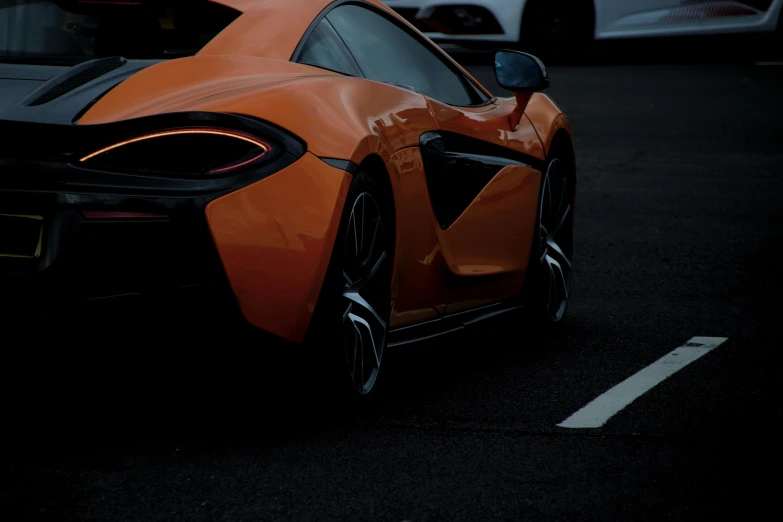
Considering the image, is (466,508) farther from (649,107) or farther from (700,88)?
(700,88)

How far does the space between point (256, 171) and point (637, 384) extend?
1829mm

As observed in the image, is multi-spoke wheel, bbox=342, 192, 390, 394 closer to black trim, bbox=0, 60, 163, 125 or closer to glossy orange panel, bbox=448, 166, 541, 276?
glossy orange panel, bbox=448, 166, 541, 276

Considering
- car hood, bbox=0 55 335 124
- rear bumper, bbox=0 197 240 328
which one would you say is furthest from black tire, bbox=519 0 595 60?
rear bumper, bbox=0 197 240 328

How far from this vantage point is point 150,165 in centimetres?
363

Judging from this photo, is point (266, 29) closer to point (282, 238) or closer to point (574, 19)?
point (282, 238)

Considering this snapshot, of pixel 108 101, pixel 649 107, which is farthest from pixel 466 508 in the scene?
pixel 649 107

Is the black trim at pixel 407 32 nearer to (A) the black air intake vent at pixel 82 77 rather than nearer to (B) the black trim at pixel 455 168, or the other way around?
(B) the black trim at pixel 455 168

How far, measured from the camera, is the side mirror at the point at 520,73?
5574 millimetres

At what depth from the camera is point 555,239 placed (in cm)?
616

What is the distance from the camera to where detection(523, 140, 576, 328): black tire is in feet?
19.4

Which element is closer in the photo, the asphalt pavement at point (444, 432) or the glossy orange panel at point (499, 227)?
the asphalt pavement at point (444, 432)

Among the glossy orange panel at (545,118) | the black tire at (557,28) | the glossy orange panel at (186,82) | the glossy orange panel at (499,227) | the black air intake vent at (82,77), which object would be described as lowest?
the black tire at (557,28)

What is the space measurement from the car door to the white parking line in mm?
671

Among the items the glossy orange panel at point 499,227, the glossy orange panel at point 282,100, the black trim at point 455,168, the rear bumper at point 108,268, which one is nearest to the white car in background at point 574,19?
the glossy orange panel at point 499,227
